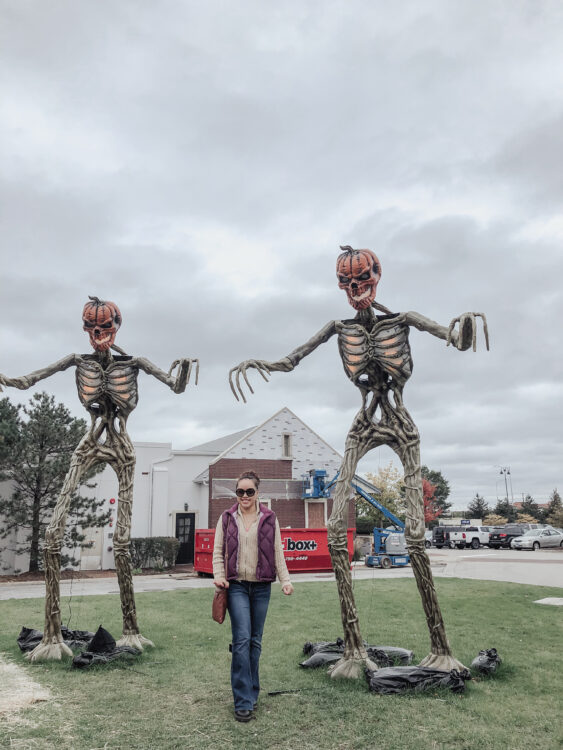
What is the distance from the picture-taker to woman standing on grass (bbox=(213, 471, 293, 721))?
4.10 m

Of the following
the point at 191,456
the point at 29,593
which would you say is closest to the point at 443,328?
the point at 29,593

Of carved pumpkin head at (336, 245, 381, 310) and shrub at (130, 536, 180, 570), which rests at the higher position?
carved pumpkin head at (336, 245, 381, 310)

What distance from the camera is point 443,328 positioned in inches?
207

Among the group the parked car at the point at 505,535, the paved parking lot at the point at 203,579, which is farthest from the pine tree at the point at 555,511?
the paved parking lot at the point at 203,579

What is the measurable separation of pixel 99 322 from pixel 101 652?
3.38 meters

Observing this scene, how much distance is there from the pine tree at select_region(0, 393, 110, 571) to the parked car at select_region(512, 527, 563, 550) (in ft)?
76.1

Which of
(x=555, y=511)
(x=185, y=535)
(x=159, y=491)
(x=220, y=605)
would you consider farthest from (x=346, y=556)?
(x=555, y=511)

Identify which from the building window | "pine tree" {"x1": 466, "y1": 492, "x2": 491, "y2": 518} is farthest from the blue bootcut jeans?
"pine tree" {"x1": 466, "y1": 492, "x2": 491, "y2": 518}

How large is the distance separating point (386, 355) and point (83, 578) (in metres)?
15.0

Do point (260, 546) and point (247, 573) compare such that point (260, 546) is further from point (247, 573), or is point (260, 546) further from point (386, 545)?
point (386, 545)

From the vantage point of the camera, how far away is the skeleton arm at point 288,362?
225 inches

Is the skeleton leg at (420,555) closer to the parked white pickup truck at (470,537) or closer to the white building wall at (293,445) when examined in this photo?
the white building wall at (293,445)

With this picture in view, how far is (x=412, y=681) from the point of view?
4508 millimetres

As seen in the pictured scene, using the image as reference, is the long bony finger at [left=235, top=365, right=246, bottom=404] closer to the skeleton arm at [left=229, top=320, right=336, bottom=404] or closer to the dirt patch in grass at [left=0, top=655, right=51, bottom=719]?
the skeleton arm at [left=229, top=320, right=336, bottom=404]
